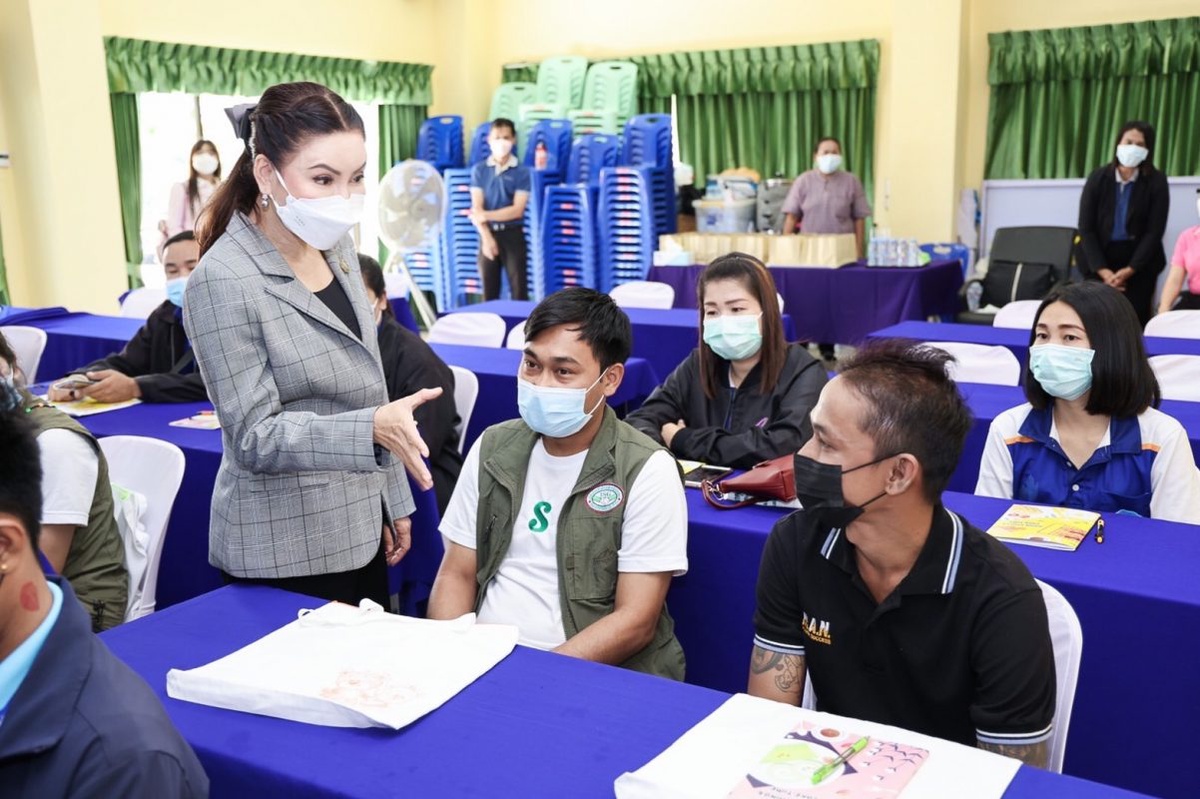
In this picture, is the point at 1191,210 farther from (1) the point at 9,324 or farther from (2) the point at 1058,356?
(1) the point at 9,324

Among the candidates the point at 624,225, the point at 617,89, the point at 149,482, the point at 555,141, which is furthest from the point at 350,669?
the point at 617,89

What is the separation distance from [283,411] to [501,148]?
23.5ft

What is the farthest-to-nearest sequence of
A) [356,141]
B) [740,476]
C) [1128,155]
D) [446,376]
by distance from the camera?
1. [1128,155]
2. [446,376]
3. [740,476]
4. [356,141]

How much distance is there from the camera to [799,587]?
5.38 ft

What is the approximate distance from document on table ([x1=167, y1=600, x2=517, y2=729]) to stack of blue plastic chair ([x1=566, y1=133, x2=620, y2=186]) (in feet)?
24.4

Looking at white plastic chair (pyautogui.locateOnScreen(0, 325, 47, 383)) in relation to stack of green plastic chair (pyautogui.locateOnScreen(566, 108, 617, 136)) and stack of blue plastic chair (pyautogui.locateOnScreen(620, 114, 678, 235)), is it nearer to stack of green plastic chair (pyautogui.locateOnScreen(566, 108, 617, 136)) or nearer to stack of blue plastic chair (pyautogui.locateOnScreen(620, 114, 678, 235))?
stack of blue plastic chair (pyautogui.locateOnScreen(620, 114, 678, 235))

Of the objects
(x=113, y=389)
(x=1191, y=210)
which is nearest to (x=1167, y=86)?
(x=1191, y=210)

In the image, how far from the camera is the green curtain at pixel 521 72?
33.1 ft

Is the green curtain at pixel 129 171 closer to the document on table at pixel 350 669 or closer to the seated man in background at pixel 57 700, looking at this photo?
the document on table at pixel 350 669

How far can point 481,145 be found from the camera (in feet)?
30.9

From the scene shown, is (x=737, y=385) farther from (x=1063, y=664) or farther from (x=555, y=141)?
(x=555, y=141)

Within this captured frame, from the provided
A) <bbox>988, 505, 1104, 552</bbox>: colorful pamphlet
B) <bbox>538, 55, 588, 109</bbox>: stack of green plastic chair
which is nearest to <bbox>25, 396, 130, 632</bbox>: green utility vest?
<bbox>988, 505, 1104, 552</bbox>: colorful pamphlet

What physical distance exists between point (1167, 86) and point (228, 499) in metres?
7.96

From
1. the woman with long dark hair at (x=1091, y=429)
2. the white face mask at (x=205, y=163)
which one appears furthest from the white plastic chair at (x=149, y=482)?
the white face mask at (x=205, y=163)
